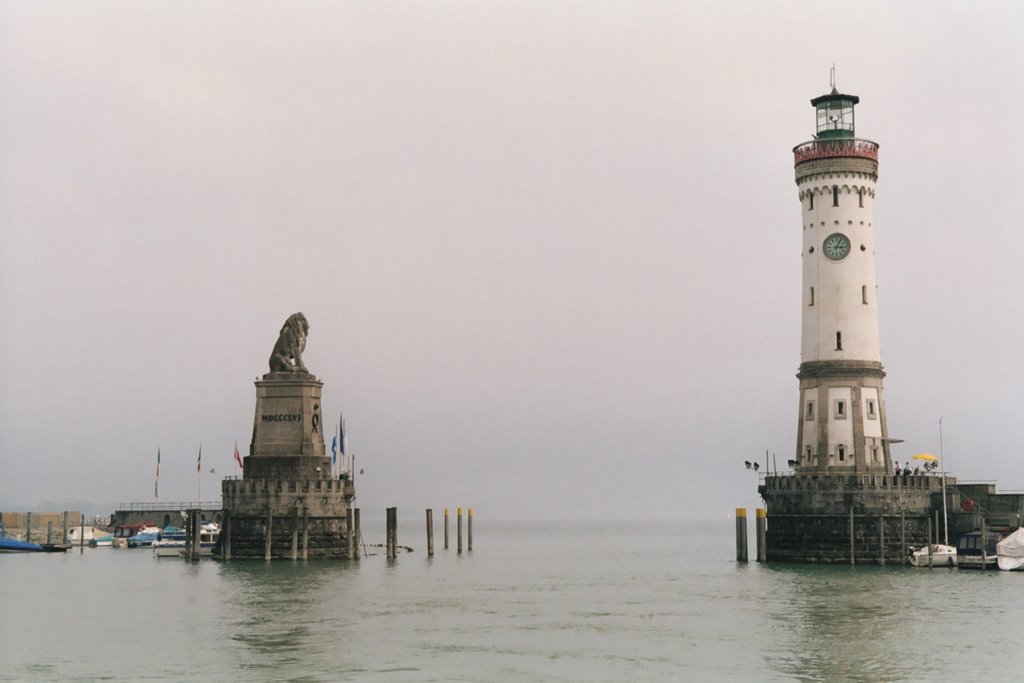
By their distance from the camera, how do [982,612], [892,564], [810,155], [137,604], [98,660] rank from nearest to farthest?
1. [98,660]
2. [982,612]
3. [137,604]
4. [892,564]
5. [810,155]

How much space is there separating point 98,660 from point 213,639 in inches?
234

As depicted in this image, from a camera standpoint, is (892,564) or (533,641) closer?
(533,641)

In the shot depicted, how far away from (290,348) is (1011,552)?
5141cm

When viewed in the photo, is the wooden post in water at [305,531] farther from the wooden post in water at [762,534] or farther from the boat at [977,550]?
the boat at [977,550]

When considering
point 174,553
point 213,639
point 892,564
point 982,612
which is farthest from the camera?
point 174,553

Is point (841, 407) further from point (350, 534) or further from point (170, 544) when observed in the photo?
point (170, 544)

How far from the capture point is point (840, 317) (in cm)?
8875

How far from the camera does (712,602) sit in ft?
232

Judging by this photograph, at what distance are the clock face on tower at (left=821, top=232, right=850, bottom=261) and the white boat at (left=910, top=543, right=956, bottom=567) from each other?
806 inches

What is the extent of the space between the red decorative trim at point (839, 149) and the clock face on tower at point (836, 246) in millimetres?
5651

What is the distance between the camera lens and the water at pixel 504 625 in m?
47.5

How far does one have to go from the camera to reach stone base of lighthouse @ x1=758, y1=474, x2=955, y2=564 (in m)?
85.4

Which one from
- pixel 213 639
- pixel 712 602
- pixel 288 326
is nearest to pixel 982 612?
pixel 712 602

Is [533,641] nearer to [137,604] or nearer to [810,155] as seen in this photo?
[137,604]
